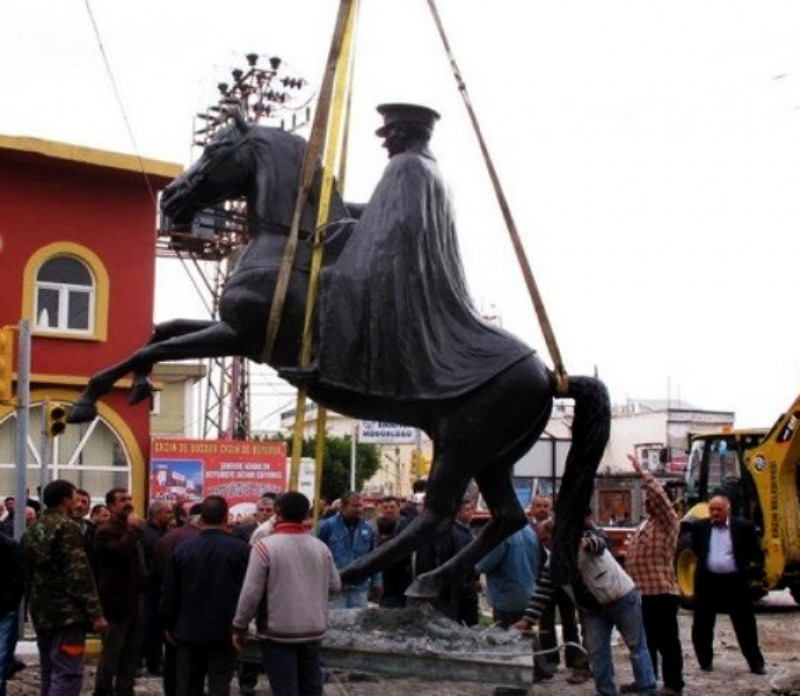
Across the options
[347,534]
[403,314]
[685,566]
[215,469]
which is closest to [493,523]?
[403,314]

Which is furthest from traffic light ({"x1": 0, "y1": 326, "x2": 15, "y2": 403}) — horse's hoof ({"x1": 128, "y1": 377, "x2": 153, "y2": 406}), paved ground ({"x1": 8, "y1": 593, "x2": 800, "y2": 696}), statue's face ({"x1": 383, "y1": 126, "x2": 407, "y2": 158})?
statue's face ({"x1": 383, "y1": 126, "x2": 407, "y2": 158})

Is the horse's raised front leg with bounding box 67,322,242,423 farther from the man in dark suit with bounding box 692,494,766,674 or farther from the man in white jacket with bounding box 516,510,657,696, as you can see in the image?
the man in dark suit with bounding box 692,494,766,674

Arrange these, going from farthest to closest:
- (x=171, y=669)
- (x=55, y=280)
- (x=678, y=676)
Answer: (x=55, y=280) < (x=678, y=676) < (x=171, y=669)

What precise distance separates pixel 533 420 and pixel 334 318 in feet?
4.20

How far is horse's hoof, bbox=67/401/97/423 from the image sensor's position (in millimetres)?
7578

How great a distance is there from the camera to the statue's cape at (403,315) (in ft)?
24.2

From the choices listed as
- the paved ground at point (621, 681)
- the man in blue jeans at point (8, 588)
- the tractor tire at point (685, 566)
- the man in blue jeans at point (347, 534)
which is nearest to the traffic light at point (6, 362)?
the paved ground at point (621, 681)

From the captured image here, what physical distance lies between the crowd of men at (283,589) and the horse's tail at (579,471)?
23cm

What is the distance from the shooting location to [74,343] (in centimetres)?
2292

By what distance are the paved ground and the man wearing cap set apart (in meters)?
1.70

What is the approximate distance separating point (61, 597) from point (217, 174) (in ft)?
8.95

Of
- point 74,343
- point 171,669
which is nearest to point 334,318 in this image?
point 171,669

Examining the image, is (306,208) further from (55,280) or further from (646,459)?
(646,459)

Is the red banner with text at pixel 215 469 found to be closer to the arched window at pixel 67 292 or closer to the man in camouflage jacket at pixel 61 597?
the arched window at pixel 67 292
